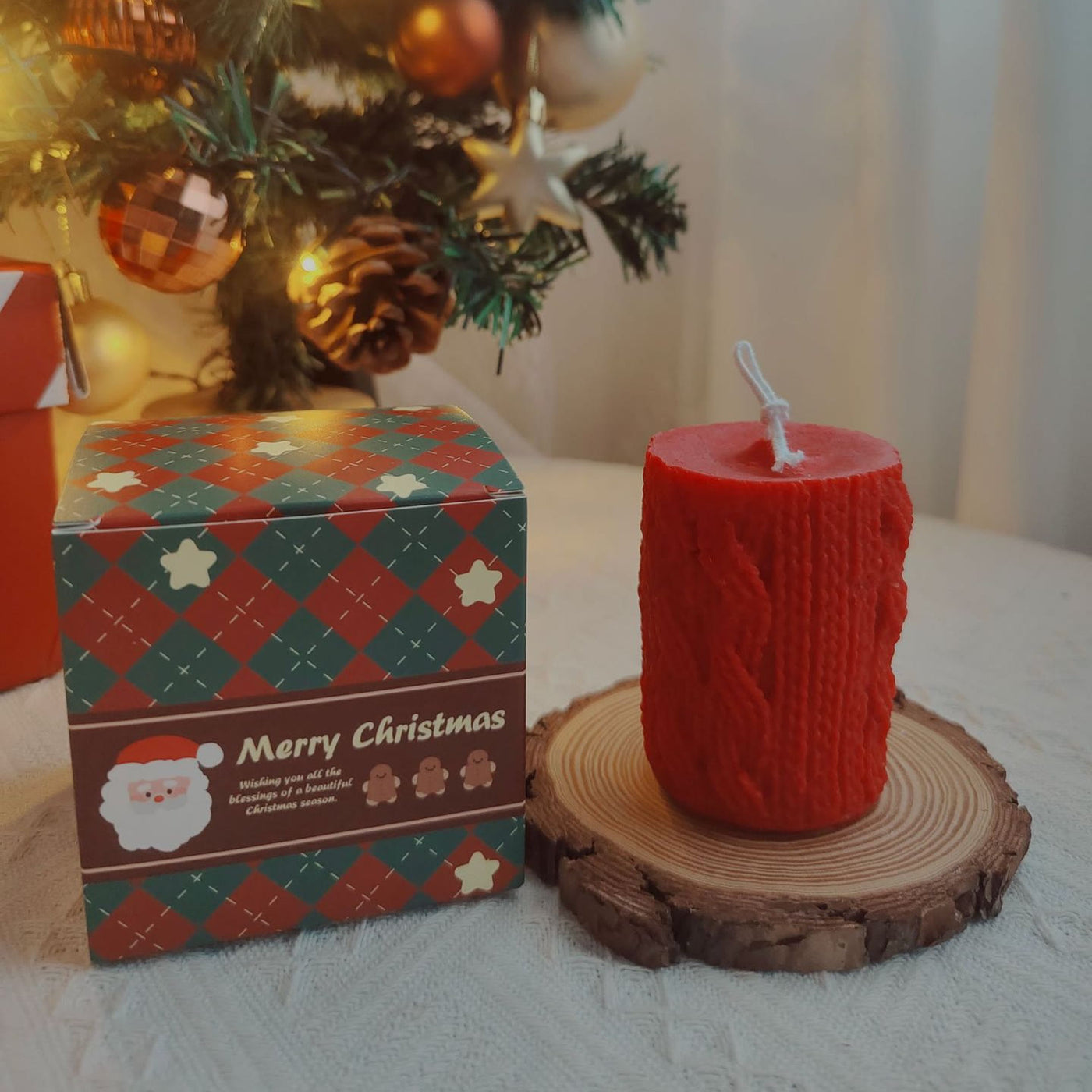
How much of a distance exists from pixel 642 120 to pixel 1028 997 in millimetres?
1026

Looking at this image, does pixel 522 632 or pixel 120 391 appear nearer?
pixel 522 632

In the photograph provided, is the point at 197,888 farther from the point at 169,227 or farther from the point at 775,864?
the point at 169,227

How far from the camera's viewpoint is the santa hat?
48 cm

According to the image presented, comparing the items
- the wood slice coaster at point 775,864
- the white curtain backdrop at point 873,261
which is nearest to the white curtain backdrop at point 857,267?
the white curtain backdrop at point 873,261

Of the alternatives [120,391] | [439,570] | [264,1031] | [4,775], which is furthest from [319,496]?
[120,391]

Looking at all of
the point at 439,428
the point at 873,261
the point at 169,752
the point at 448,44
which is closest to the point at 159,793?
the point at 169,752

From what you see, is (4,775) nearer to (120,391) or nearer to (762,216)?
(120,391)

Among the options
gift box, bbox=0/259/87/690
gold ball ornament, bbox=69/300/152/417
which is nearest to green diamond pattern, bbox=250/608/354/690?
gift box, bbox=0/259/87/690

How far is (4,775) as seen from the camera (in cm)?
66

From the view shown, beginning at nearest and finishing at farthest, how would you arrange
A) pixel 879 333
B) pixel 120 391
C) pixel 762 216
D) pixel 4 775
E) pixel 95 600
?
pixel 95 600
pixel 4 775
pixel 120 391
pixel 879 333
pixel 762 216

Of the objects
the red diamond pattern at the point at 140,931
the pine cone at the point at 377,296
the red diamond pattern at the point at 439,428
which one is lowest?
the red diamond pattern at the point at 140,931

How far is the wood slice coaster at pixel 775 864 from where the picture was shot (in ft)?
1.65

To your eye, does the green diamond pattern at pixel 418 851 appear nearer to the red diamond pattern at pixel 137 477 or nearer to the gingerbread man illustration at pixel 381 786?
the gingerbread man illustration at pixel 381 786

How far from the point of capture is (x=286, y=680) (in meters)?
0.49
